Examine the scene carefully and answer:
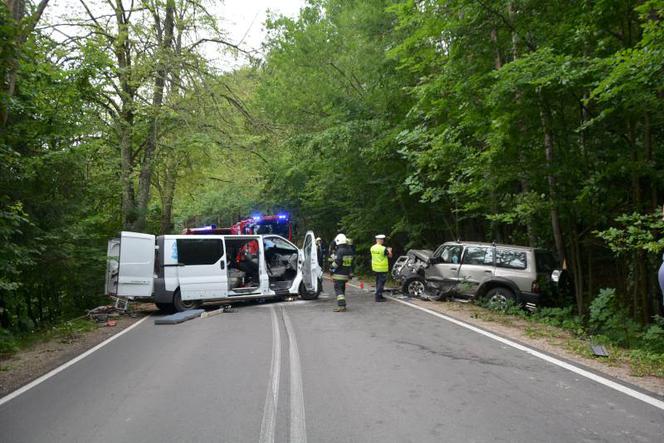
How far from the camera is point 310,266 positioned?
48.3ft

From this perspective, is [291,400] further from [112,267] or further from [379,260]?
[112,267]

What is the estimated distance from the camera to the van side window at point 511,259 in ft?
40.6

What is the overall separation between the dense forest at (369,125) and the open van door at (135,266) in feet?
2.22

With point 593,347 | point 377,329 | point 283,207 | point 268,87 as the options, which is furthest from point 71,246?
point 283,207

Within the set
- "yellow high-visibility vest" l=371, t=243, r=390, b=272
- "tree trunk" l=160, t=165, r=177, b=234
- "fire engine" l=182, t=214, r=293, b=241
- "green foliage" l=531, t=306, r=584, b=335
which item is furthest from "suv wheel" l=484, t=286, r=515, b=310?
"fire engine" l=182, t=214, r=293, b=241

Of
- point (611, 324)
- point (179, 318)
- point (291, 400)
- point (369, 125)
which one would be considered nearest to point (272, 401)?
point (291, 400)

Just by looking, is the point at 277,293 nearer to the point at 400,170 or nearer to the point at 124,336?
the point at 124,336

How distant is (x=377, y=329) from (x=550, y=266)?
5.63 m

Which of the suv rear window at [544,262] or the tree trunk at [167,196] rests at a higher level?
the tree trunk at [167,196]

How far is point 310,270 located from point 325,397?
31.4ft

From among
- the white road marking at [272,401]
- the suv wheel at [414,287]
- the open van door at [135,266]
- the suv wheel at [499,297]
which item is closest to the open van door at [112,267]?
the open van door at [135,266]

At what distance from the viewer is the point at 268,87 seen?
2389 centimetres

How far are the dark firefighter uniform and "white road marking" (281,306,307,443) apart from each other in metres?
4.01

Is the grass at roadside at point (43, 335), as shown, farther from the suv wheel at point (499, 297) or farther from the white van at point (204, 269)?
the suv wheel at point (499, 297)
